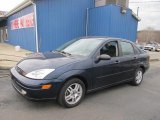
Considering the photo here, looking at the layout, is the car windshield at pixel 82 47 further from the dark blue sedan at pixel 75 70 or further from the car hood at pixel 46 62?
the car hood at pixel 46 62

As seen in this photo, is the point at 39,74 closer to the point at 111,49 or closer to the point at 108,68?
the point at 108,68

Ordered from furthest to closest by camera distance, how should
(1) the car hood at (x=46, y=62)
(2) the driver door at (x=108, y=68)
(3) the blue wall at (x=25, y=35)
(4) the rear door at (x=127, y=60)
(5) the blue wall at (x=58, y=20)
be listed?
(3) the blue wall at (x=25, y=35) < (5) the blue wall at (x=58, y=20) < (4) the rear door at (x=127, y=60) < (2) the driver door at (x=108, y=68) < (1) the car hood at (x=46, y=62)

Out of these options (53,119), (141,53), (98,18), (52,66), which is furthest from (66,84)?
(98,18)

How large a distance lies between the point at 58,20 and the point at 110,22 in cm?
332

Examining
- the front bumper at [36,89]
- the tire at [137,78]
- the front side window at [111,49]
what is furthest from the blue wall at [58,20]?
the front bumper at [36,89]

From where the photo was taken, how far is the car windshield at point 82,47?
4898 millimetres

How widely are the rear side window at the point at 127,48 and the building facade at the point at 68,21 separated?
22.7 ft

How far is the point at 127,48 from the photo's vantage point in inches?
234

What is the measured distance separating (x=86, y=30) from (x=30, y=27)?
3855mm

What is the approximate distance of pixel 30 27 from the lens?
43.7 feet

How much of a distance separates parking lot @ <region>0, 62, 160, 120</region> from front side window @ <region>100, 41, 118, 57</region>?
109cm

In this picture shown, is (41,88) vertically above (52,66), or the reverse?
(52,66)

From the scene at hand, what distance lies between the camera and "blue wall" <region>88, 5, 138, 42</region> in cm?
1276

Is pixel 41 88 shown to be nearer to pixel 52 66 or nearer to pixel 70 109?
pixel 52 66
